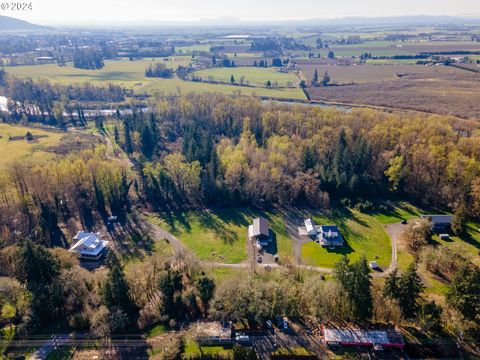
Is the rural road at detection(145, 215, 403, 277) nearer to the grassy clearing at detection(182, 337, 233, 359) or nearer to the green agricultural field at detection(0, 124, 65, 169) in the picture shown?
the grassy clearing at detection(182, 337, 233, 359)

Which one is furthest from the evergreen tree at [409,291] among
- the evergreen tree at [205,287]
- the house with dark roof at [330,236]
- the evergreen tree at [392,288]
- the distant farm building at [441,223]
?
the distant farm building at [441,223]

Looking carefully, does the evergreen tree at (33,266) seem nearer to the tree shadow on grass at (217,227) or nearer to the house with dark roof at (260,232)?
the tree shadow on grass at (217,227)

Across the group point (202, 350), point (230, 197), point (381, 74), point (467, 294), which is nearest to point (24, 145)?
point (230, 197)

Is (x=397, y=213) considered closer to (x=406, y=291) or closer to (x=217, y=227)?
(x=406, y=291)

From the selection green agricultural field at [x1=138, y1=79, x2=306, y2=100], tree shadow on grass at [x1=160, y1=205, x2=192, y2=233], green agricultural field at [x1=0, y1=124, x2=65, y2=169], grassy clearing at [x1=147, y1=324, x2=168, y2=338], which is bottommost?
tree shadow on grass at [x1=160, y1=205, x2=192, y2=233]

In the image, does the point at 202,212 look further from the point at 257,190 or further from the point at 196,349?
the point at 196,349

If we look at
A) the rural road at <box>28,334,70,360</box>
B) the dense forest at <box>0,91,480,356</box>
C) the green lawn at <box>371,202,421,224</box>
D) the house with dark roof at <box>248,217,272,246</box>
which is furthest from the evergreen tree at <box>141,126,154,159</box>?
the green lawn at <box>371,202,421,224</box>
